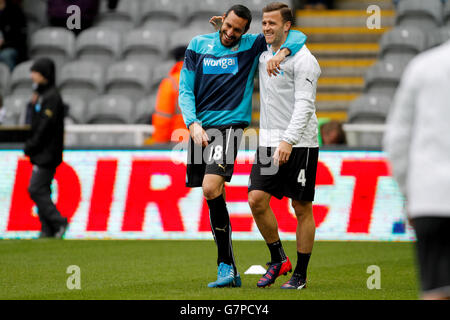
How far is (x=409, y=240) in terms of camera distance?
36.9 ft

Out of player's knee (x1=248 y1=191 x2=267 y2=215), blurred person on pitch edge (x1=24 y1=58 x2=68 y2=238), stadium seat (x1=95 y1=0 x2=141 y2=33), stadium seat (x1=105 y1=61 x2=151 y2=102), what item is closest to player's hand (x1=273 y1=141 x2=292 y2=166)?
player's knee (x1=248 y1=191 x2=267 y2=215)

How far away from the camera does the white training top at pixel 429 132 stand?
3484 millimetres

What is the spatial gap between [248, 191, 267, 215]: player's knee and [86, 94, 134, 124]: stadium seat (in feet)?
29.5

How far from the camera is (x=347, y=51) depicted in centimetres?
1689

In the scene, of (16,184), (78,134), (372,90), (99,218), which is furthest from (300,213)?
(372,90)

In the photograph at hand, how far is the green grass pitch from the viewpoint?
6.58 metres

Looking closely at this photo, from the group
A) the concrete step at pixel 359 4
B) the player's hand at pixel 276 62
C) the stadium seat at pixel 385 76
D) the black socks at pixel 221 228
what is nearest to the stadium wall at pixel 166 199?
the stadium seat at pixel 385 76

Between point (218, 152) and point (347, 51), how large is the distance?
1056cm

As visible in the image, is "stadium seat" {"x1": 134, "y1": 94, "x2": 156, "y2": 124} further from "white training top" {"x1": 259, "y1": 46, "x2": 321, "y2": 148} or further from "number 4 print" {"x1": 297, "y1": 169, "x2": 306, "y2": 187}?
"number 4 print" {"x1": 297, "y1": 169, "x2": 306, "y2": 187}

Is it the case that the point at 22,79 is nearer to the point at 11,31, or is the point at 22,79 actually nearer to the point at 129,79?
the point at 11,31

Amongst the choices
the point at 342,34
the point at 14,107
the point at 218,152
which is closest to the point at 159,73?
the point at 14,107

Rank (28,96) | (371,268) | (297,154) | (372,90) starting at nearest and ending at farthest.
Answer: (297,154), (371,268), (372,90), (28,96)

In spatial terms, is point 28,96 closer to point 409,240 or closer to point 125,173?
point 125,173
